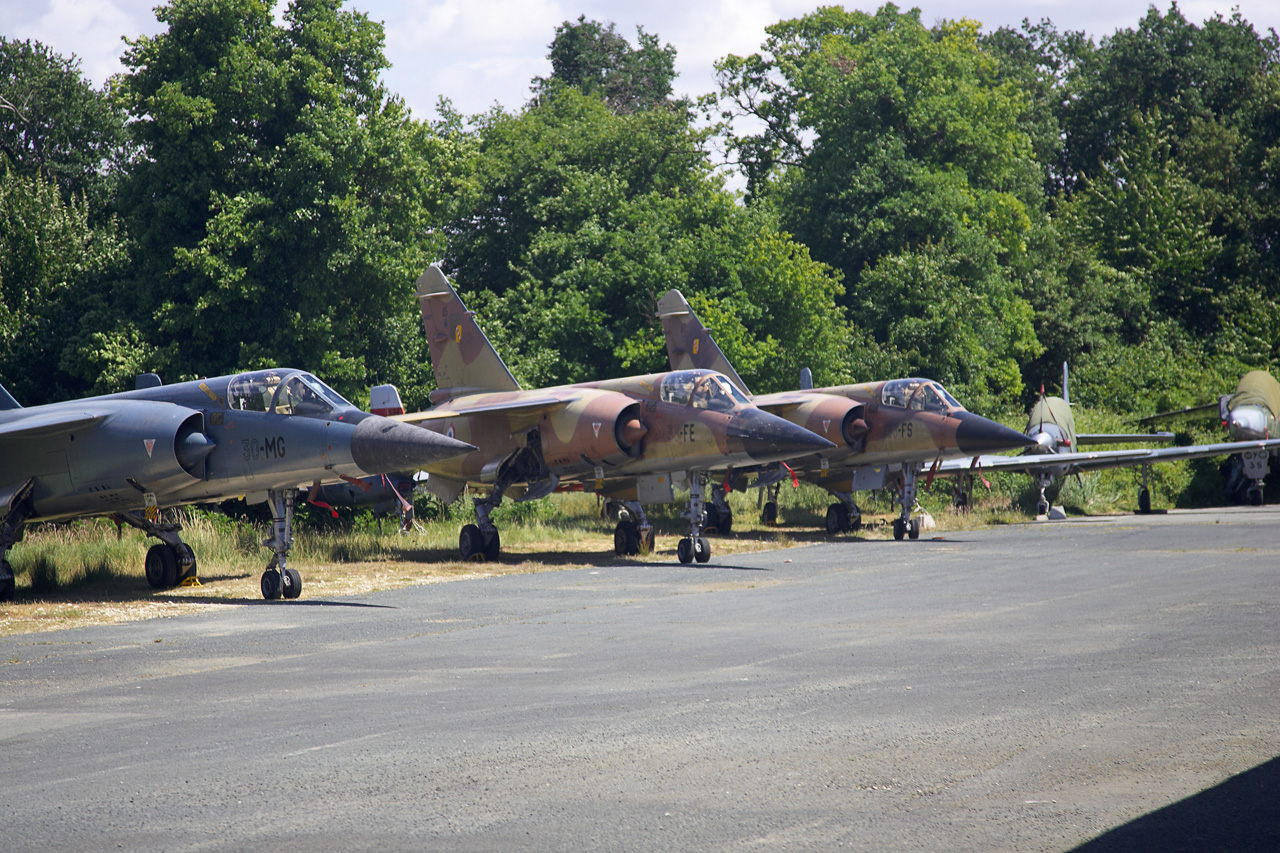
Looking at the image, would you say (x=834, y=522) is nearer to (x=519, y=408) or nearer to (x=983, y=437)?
(x=983, y=437)

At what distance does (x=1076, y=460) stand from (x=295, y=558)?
1906 cm

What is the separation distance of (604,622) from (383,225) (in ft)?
64.0

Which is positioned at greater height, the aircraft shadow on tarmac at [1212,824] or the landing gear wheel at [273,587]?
the landing gear wheel at [273,587]

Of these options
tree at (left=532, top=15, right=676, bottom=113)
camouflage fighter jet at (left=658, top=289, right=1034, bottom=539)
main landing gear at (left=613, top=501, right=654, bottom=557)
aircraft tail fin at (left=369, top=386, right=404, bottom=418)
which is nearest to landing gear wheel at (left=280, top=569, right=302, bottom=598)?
aircraft tail fin at (left=369, top=386, right=404, bottom=418)

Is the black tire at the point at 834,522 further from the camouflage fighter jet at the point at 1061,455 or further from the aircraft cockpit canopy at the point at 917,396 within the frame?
the camouflage fighter jet at the point at 1061,455

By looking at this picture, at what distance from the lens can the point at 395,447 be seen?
14.3 meters

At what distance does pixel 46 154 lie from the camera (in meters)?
42.0

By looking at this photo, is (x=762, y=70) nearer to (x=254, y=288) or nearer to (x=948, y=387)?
(x=948, y=387)

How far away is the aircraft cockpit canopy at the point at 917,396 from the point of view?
25.1 metres

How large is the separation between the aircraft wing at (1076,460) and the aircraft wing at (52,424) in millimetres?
19066

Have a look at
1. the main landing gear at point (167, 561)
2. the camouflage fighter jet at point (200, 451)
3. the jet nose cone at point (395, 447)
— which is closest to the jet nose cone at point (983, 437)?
the jet nose cone at point (395, 447)

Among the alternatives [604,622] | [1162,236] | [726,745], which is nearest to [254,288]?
[604,622]

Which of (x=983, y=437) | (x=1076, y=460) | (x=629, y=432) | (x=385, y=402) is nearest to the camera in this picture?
(x=629, y=432)

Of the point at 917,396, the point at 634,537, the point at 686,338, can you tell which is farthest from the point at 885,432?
the point at 634,537
